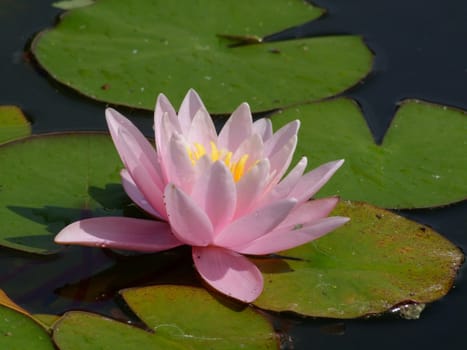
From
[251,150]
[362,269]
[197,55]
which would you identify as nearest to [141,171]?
[251,150]

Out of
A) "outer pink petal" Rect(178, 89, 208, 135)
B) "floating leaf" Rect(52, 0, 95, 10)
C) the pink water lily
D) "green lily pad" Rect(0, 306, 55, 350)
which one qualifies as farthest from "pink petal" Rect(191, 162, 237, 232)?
"floating leaf" Rect(52, 0, 95, 10)

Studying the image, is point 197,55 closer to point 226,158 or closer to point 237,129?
point 237,129

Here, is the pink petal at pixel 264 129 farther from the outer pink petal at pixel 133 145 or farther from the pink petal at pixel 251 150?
the outer pink petal at pixel 133 145

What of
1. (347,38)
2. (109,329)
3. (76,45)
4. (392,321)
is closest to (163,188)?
(109,329)

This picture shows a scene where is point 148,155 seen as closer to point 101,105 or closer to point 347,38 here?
point 101,105

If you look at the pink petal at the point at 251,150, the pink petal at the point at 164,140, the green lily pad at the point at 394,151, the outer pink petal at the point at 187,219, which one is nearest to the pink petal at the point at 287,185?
the pink petal at the point at 251,150
